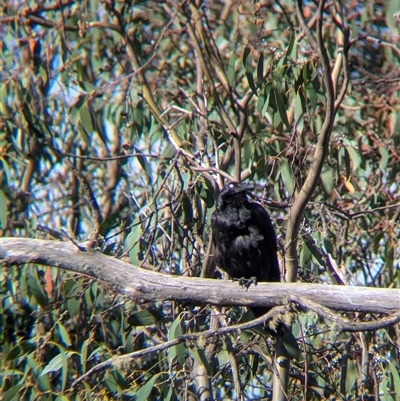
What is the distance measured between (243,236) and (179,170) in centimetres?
65

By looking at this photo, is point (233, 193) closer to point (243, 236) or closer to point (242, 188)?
point (242, 188)

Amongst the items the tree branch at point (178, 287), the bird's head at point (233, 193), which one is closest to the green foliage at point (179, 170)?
the bird's head at point (233, 193)

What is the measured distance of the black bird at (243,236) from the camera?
509cm

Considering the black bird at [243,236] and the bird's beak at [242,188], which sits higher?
the bird's beak at [242,188]

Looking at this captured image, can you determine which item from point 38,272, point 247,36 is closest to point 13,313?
point 38,272

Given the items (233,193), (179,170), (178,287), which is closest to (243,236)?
(233,193)

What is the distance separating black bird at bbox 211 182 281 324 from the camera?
5.09 metres

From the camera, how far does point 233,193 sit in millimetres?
5031

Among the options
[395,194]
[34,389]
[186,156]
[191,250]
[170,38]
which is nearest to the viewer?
[186,156]

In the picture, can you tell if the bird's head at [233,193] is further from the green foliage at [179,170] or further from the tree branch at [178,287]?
the tree branch at [178,287]

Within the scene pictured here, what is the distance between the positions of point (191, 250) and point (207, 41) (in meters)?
1.61

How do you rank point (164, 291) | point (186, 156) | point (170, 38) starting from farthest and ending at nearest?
point (170, 38)
point (186, 156)
point (164, 291)

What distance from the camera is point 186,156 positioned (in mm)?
4863

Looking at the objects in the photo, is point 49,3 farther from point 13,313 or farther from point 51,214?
point 13,313
